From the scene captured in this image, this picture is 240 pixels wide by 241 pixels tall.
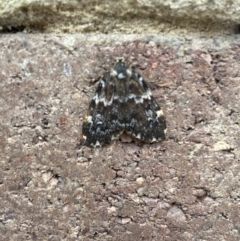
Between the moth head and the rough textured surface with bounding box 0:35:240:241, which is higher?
the moth head

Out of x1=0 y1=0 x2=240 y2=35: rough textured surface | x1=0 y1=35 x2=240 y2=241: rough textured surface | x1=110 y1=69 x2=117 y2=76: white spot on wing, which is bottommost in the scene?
x1=0 y1=35 x2=240 y2=241: rough textured surface

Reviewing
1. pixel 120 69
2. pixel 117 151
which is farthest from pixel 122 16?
pixel 117 151

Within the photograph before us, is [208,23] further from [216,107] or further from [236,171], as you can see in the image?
[236,171]

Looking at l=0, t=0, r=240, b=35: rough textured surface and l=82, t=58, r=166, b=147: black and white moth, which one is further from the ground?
l=0, t=0, r=240, b=35: rough textured surface

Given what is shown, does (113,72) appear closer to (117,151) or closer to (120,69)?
(120,69)
